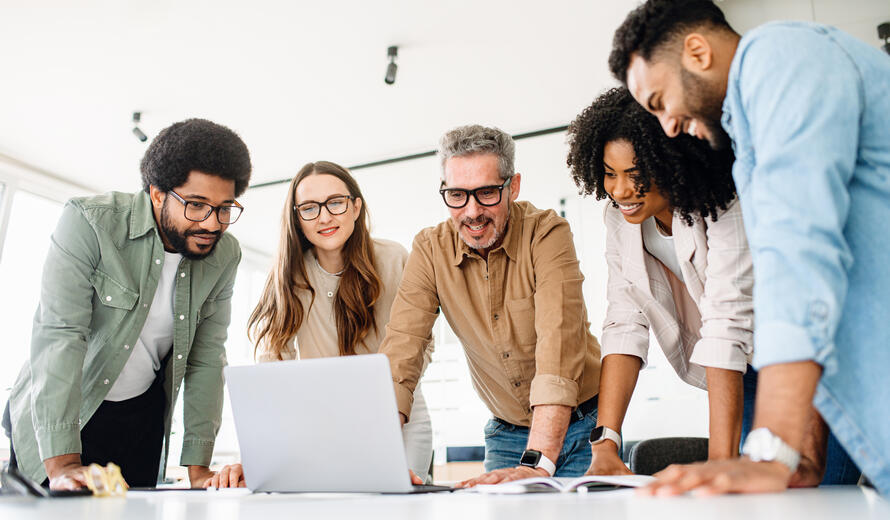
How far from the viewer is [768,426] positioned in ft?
2.52

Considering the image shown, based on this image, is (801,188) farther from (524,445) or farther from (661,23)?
(524,445)

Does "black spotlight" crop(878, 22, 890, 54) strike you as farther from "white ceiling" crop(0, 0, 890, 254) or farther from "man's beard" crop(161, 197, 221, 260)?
"man's beard" crop(161, 197, 221, 260)

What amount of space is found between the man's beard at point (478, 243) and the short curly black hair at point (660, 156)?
0.31 meters

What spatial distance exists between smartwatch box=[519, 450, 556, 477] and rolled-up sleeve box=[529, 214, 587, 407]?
0.13m

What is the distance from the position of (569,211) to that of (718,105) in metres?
4.27

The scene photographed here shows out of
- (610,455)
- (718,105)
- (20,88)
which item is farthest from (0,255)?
(718,105)

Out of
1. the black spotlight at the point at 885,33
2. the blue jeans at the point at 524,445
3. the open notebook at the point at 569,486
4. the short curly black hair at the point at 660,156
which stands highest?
the black spotlight at the point at 885,33

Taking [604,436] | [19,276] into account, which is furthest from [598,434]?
[19,276]

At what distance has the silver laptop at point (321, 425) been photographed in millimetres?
1015

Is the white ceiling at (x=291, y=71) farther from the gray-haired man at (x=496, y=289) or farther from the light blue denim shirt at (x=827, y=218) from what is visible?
the light blue denim shirt at (x=827, y=218)

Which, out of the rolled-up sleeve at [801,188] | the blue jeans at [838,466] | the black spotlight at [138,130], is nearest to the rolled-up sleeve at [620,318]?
the blue jeans at [838,466]

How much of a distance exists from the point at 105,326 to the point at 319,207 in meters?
0.69

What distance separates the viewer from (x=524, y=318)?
1.77 m

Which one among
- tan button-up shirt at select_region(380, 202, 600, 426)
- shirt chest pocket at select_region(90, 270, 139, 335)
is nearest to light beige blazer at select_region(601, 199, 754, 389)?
tan button-up shirt at select_region(380, 202, 600, 426)
